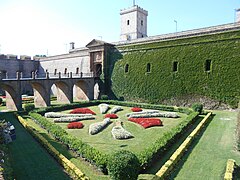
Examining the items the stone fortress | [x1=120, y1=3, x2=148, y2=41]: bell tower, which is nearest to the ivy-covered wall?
the stone fortress

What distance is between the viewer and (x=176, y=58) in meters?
24.9

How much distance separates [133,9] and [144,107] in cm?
2567

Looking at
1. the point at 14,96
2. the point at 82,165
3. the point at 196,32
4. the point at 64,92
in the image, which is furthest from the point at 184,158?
the point at 64,92

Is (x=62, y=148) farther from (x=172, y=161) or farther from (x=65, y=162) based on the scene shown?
(x=172, y=161)

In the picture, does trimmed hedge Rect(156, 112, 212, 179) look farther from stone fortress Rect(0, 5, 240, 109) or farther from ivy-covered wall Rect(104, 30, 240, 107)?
stone fortress Rect(0, 5, 240, 109)

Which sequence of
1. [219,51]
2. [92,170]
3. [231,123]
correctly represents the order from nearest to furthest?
Answer: [92,170] → [231,123] → [219,51]

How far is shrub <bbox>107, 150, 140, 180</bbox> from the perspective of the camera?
708cm

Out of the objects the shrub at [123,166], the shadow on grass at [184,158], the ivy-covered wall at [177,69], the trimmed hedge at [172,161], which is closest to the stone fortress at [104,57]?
the ivy-covered wall at [177,69]

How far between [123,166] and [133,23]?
126ft

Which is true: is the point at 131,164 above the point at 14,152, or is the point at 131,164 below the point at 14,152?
above

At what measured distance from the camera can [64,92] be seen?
27.9 m

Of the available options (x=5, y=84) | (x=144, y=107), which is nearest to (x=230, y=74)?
(x=144, y=107)

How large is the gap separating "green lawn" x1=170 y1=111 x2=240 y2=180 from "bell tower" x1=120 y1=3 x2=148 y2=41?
29.8m

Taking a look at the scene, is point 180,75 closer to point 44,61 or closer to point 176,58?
point 176,58
